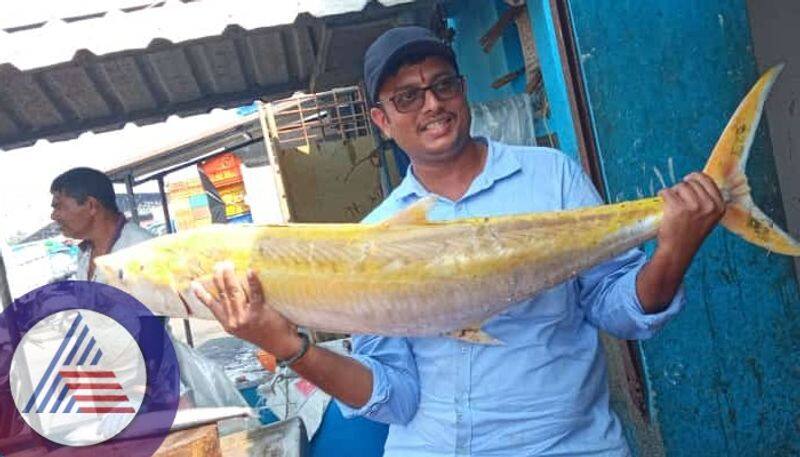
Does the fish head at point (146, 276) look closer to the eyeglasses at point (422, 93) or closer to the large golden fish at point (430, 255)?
the large golden fish at point (430, 255)

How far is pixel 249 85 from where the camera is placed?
6129mm

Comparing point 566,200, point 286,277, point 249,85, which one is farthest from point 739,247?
point 249,85

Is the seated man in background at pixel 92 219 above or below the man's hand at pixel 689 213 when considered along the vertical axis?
above

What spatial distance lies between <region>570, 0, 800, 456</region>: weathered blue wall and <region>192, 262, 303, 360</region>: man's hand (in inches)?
76.3

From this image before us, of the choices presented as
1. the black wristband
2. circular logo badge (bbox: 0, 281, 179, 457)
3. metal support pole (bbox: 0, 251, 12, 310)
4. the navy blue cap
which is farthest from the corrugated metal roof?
the black wristband

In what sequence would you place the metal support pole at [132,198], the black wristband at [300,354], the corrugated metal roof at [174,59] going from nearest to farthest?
1. the black wristband at [300,354]
2. the corrugated metal roof at [174,59]
3. the metal support pole at [132,198]

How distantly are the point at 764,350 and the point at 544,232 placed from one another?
2226 mm

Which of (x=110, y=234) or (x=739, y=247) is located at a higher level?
(x=110, y=234)

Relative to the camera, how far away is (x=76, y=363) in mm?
3512

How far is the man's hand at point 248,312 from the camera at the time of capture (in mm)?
1697

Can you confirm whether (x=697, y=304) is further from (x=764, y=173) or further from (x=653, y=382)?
(x=764, y=173)

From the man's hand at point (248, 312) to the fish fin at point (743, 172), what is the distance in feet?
3.71

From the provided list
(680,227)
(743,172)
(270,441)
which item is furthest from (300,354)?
(270,441)

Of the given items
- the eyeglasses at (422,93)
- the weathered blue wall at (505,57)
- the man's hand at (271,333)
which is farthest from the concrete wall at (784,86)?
the man's hand at (271,333)
